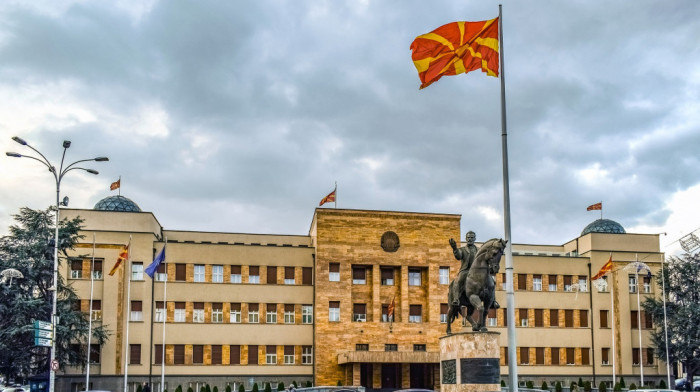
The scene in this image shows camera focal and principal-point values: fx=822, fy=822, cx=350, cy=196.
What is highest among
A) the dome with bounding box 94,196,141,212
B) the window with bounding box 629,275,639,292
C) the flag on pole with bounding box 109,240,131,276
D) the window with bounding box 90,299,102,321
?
the dome with bounding box 94,196,141,212

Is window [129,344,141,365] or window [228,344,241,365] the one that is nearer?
window [129,344,141,365]

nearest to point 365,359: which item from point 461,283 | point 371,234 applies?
point 371,234

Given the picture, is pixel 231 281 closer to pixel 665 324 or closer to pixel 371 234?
pixel 371 234

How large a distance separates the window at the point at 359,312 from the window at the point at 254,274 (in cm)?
818

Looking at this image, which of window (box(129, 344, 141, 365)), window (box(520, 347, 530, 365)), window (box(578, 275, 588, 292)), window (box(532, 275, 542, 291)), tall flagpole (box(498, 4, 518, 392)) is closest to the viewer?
tall flagpole (box(498, 4, 518, 392))

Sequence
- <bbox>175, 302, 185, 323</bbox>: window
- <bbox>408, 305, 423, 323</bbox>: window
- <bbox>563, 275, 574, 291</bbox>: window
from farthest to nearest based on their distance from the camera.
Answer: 1. <bbox>563, 275, 574, 291</bbox>: window
2. <bbox>408, 305, 423, 323</bbox>: window
3. <bbox>175, 302, 185, 323</bbox>: window

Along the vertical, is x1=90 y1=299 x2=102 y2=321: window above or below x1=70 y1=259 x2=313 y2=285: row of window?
below

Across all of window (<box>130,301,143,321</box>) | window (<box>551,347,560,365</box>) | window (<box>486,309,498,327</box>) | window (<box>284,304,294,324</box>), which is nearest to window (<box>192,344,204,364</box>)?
window (<box>130,301,143,321</box>)

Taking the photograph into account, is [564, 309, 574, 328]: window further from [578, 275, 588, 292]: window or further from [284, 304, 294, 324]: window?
[284, 304, 294, 324]: window

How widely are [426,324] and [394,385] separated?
5509 millimetres

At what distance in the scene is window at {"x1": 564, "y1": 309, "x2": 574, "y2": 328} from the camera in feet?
235

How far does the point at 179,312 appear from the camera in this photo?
64875mm

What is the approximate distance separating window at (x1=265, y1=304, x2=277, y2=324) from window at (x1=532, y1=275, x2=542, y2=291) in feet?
74.3

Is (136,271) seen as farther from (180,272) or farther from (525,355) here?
(525,355)
